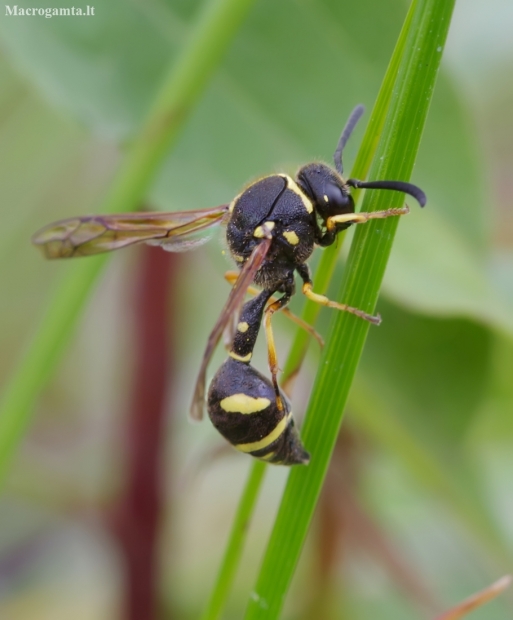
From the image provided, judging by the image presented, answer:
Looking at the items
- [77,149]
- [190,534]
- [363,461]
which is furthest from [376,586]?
[77,149]

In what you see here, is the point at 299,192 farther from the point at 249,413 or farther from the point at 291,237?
the point at 249,413

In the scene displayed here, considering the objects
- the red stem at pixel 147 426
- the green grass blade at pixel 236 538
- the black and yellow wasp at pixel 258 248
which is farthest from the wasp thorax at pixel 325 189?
the red stem at pixel 147 426

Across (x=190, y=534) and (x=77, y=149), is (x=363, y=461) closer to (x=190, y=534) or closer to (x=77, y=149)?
(x=190, y=534)

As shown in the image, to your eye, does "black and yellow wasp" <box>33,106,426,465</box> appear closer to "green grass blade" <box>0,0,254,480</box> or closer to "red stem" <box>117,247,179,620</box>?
"green grass blade" <box>0,0,254,480</box>

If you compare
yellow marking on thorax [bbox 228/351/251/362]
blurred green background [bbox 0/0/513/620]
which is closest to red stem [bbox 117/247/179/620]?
blurred green background [bbox 0/0/513/620]

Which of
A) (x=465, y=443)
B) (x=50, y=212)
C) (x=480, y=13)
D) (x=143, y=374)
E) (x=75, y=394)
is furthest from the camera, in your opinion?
(x=75, y=394)

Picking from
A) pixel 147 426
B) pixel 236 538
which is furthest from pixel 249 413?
pixel 147 426
